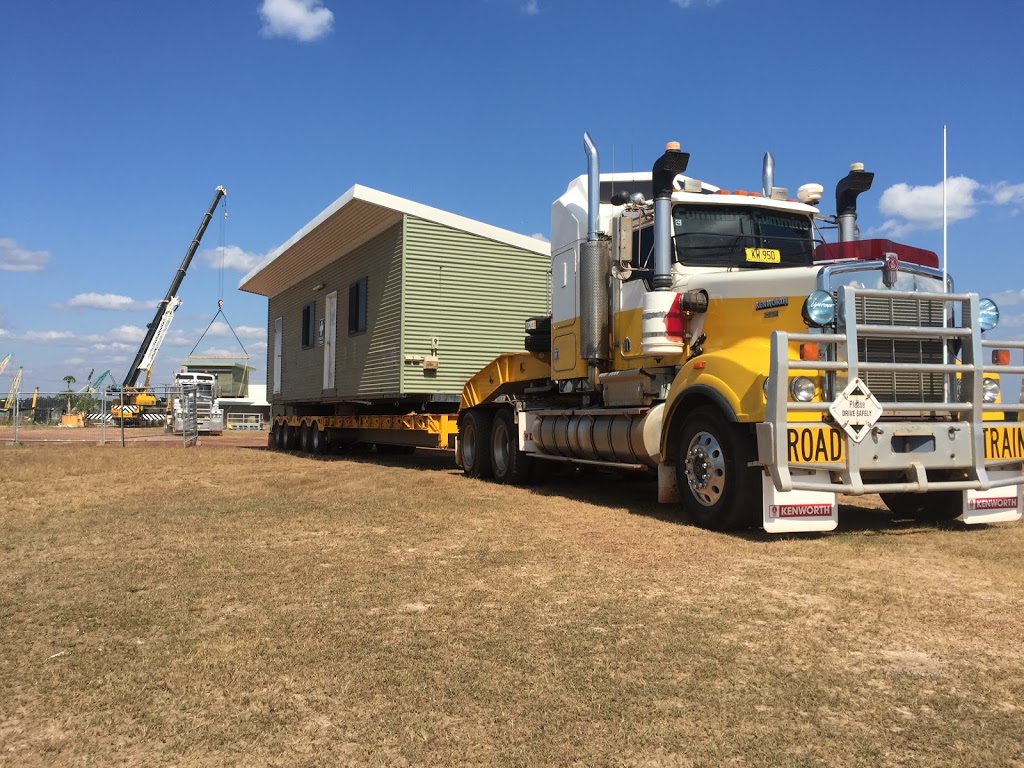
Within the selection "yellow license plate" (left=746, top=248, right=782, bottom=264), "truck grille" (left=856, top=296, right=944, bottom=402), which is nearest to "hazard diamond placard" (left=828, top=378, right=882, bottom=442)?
"truck grille" (left=856, top=296, right=944, bottom=402)

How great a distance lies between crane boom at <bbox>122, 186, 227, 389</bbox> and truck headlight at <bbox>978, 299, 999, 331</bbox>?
54518 millimetres

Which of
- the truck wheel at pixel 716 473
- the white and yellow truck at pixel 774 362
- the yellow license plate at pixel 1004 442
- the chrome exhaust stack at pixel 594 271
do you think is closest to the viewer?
the white and yellow truck at pixel 774 362

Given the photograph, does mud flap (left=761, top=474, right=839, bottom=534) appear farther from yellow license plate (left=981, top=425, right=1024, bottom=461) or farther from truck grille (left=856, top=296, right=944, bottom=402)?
yellow license plate (left=981, top=425, right=1024, bottom=461)

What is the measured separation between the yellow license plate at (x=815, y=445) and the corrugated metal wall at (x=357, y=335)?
362 inches

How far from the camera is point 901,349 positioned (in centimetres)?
675

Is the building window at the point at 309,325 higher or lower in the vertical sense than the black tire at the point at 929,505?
higher

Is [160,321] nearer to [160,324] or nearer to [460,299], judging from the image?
[160,324]

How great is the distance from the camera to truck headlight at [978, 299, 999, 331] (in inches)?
281

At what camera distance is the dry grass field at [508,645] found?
2.78m

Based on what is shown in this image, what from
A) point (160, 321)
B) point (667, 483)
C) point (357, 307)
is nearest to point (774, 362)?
point (667, 483)

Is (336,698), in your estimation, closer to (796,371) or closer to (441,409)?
(796,371)

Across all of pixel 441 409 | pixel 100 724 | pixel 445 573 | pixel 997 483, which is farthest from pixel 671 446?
pixel 441 409

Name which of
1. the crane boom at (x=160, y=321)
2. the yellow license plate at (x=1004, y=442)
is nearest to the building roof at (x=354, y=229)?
the yellow license plate at (x=1004, y=442)

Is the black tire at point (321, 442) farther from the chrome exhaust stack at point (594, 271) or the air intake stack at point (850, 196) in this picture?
the air intake stack at point (850, 196)
